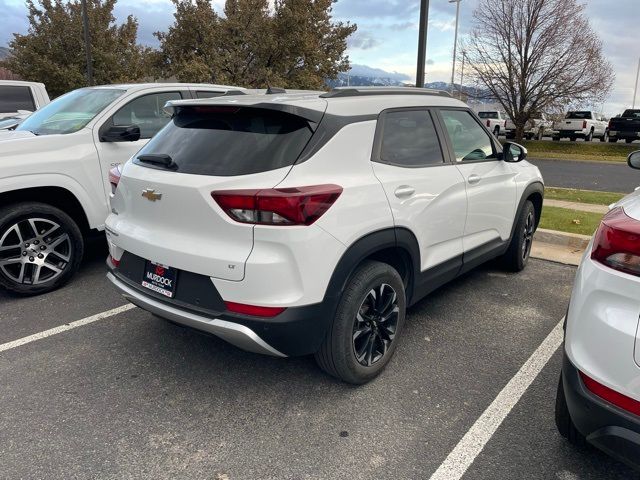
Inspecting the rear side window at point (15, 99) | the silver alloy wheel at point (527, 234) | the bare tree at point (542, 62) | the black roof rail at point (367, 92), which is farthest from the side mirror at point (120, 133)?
the bare tree at point (542, 62)

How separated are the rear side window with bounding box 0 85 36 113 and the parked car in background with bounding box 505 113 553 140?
858 inches

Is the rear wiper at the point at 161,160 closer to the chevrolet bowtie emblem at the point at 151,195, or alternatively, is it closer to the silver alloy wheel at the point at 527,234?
the chevrolet bowtie emblem at the point at 151,195

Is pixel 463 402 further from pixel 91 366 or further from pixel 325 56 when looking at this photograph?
pixel 325 56

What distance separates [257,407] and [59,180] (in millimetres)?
2958

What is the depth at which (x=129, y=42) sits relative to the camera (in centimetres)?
2295

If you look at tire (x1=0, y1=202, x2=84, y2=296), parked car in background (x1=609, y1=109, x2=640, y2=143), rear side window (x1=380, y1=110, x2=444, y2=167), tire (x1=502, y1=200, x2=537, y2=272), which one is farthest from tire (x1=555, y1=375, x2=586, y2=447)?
parked car in background (x1=609, y1=109, x2=640, y2=143)

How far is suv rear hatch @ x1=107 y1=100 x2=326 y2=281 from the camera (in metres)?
2.62

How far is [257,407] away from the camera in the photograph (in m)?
2.95

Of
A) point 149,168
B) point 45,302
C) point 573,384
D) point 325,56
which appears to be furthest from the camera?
point 325,56

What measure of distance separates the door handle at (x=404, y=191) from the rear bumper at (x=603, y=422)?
138 centimetres

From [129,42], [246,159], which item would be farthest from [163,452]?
[129,42]

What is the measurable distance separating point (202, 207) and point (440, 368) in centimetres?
189

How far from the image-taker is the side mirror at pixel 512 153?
179 inches

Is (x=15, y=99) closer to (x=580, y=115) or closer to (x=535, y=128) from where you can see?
(x=535, y=128)
